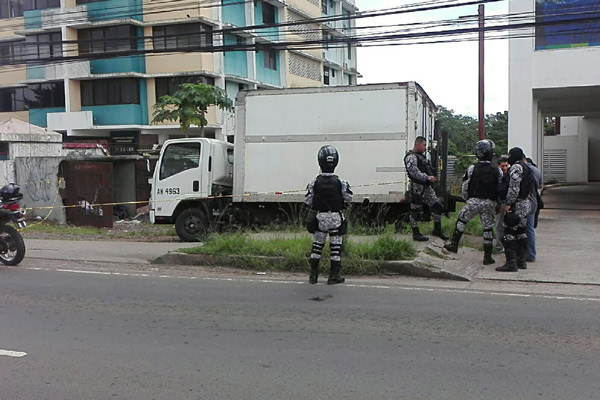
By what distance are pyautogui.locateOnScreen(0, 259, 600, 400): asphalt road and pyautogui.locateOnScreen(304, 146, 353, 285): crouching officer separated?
501mm

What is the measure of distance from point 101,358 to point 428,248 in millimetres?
5870

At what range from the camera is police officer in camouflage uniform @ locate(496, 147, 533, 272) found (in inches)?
340

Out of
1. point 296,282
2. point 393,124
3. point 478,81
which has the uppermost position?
point 478,81

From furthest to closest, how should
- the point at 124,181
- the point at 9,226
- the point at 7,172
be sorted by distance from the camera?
the point at 124,181 < the point at 7,172 < the point at 9,226

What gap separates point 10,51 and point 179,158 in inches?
1274

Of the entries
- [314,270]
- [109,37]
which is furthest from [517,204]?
[109,37]

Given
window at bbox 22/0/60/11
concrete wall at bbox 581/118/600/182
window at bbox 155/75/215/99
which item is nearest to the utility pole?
window at bbox 155/75/215/99

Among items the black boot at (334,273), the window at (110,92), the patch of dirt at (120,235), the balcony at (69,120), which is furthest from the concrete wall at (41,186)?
the balcony at (69,120)

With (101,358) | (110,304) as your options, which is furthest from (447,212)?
(101,358)

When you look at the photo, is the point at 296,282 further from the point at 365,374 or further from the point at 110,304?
the point at 365,374

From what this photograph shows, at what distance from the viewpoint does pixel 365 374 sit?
4.54 meters

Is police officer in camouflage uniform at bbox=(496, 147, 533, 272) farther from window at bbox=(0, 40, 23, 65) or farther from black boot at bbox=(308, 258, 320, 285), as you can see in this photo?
window at bbox=(0, 40, 23, 65)

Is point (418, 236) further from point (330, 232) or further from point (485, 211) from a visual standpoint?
point (330, 232)

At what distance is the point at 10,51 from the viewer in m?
38.8
